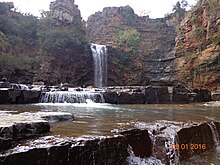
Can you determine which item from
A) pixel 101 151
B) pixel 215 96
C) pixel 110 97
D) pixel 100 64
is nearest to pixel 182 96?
pixel 215 96

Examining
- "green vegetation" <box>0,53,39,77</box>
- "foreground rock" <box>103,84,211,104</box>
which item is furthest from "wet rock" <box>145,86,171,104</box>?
"green vegetation" <box>0,53,39,77</box>

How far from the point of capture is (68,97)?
1133cm

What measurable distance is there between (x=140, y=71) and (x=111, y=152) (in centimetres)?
2060

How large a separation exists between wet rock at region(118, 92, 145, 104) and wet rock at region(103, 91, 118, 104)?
8.0 inches

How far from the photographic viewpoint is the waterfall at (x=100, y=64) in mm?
21844

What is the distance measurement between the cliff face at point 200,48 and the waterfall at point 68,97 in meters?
9.76

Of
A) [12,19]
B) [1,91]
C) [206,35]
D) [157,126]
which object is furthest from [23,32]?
[157,126]

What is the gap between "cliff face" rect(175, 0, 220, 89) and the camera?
1723cm

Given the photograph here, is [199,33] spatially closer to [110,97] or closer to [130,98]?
[130,98]

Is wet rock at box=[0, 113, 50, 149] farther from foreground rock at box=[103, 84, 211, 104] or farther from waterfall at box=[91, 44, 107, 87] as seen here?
waterfall at box=[91, 44, 107, 87]

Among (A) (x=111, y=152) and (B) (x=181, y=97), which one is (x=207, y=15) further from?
(A) (x=111, y=152)

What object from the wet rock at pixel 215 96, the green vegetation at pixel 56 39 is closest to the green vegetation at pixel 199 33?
the wet rock at pixel 215 96
